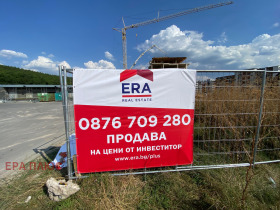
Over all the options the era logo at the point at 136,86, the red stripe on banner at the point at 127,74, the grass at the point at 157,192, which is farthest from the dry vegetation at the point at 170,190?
the red stripe on banner at the point at 127,74

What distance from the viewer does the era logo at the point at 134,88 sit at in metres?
2.43

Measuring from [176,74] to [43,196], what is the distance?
3.28 meters

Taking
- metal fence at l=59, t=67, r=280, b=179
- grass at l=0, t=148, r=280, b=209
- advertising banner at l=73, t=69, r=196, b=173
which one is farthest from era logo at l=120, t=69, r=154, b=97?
grass at l=0, t=148, r=280, b=209

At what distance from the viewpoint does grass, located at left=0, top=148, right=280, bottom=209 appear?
2.01m

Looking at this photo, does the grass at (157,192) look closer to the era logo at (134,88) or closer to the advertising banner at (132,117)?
the advertising banner at (132,117)

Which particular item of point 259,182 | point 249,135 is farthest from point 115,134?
point 249,135

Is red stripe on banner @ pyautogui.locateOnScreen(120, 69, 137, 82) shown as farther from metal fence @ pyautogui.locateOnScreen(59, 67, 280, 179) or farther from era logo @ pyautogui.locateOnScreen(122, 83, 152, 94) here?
metal fence @ pyautogui.locateOnScreen(59, 67, 280, 179)

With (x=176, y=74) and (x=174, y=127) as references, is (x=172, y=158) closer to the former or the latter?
(x=174, y=127)

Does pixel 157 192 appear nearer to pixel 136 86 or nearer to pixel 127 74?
pixel 136 86

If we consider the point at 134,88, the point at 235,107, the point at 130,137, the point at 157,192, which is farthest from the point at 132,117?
the point at 235,107

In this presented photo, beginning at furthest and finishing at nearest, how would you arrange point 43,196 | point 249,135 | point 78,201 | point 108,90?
point 249,135, point 108,90, point 43,196, point 78,201

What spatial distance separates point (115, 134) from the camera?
8.10 feet

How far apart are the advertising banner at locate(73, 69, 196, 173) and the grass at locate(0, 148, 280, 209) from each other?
299mm

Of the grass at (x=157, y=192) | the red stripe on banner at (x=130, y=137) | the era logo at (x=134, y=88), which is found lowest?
the grass at (x=157, y=192)
